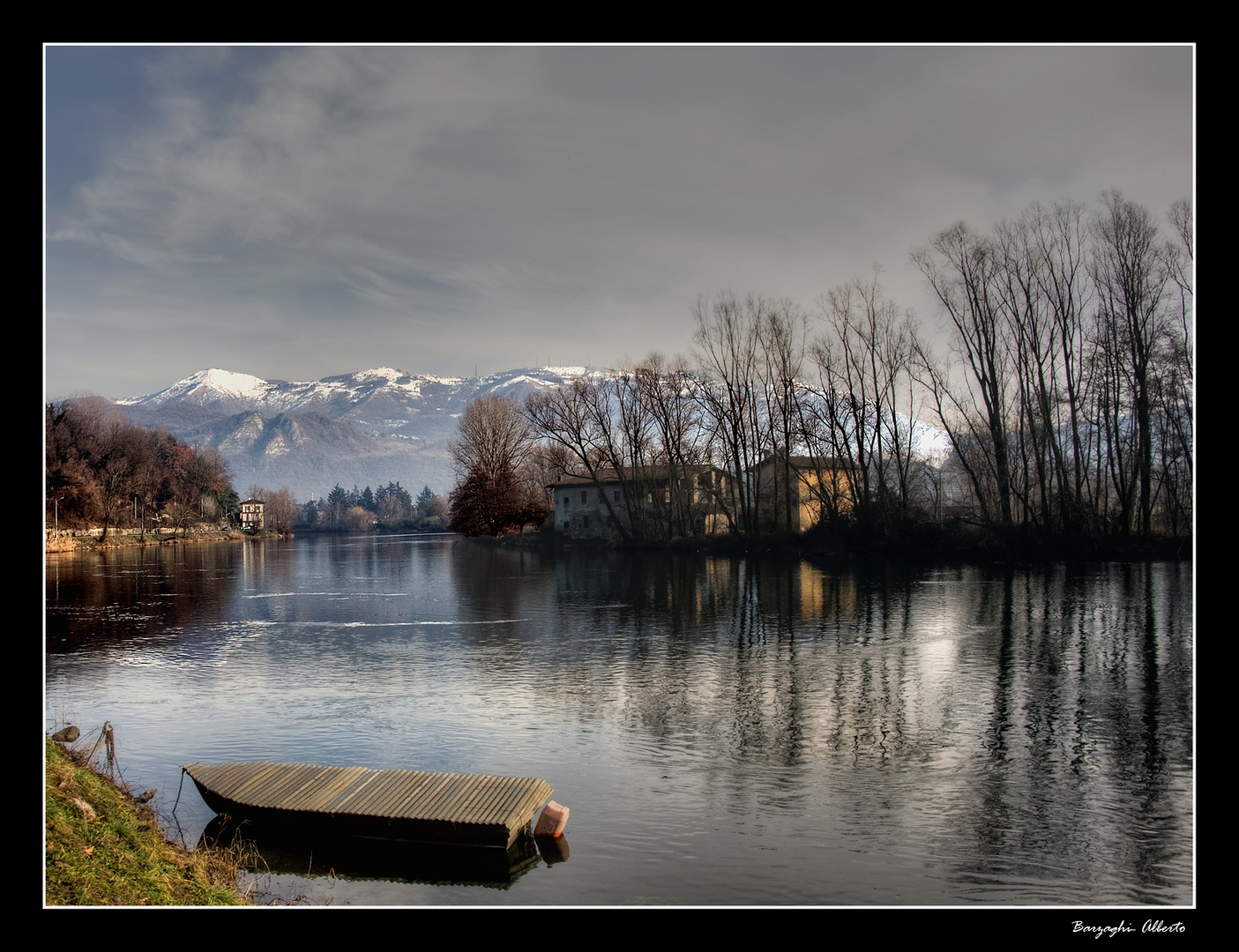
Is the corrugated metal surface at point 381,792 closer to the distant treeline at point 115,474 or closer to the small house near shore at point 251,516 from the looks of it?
the distant treeline at point 115,474

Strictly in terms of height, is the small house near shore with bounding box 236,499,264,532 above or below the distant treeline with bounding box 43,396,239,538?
below

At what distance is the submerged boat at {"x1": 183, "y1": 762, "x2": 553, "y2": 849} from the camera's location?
8.84 m

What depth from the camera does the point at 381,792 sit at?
960cm

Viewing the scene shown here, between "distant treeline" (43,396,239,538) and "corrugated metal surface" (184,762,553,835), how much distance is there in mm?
40890

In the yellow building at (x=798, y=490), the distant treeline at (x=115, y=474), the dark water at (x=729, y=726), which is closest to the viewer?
the dark water at (x=729, y=726)

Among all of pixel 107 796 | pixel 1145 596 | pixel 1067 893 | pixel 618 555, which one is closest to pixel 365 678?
pixel 107 796

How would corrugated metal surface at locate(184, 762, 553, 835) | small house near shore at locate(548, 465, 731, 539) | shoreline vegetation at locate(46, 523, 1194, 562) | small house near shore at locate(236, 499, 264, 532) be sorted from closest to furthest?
corrugated metal surface at locate(184, 762, 553, 835) < shoreline vegetation at locate(46, 523, 1194, 562) < small house near shore at locate(548, 465, 731, 539) < small house near shore at locate(236, 499, 264, 532)

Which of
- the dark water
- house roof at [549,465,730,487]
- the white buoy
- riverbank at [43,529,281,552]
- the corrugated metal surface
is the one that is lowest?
riverbank at [43,529,281,552]

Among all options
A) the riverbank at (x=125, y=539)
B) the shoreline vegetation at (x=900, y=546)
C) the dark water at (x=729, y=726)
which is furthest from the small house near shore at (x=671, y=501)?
the riverbank at (x=125, y=539)

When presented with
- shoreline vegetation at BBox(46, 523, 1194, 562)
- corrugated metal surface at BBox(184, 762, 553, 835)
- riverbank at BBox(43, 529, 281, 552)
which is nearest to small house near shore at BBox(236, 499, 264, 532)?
riverbank at BBox(43, 529, 281, 552)

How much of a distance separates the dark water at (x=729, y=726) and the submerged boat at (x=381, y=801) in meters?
0.34

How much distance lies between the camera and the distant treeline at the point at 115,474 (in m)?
65.2

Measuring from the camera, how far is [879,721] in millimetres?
13594

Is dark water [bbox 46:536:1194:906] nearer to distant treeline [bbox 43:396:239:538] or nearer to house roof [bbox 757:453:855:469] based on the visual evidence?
house roof [bbox 757:453:855:469]
